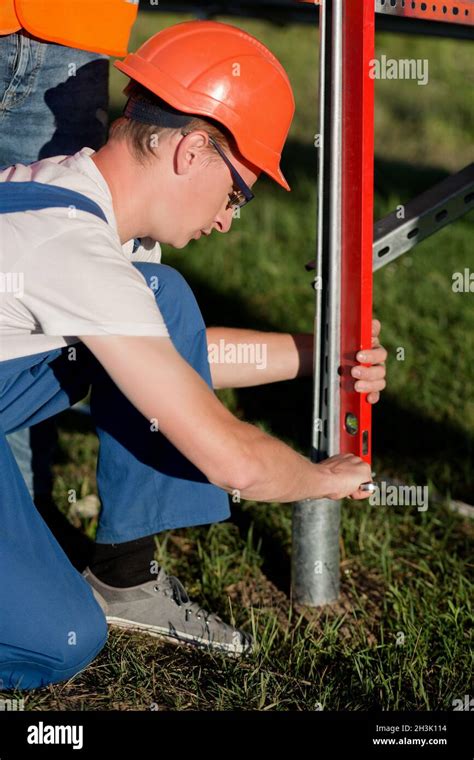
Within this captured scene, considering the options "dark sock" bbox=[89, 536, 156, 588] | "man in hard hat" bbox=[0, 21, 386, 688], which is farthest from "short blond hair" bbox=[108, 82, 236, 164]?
"dark sock" bbox=[89, 536, 156, 588]

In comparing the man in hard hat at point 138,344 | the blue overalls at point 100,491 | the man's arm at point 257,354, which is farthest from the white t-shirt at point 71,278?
the man's arm at point 257,354

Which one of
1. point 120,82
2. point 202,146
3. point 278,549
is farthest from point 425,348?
point 120,82

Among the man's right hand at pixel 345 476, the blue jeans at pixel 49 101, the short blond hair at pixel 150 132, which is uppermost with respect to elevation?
the blue jeans at pixel 49 101

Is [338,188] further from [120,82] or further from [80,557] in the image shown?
[120,82]

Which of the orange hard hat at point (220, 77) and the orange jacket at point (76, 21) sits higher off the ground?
the orange jacket at point (76, 21)

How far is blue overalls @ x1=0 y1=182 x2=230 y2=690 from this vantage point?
2344mm

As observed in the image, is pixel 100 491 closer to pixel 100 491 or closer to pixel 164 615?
pixel 100 491

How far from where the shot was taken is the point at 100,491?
268 cm

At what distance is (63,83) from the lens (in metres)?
2.88

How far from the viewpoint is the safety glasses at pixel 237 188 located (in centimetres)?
227

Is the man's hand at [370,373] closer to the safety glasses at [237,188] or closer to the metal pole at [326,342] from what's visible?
the metal pole at [326,342]

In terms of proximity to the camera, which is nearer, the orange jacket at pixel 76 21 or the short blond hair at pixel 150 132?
the short blond hair at pixel 150 132

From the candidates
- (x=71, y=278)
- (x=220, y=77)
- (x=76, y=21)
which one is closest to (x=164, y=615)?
(x=71, y=278)

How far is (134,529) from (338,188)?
929mm
